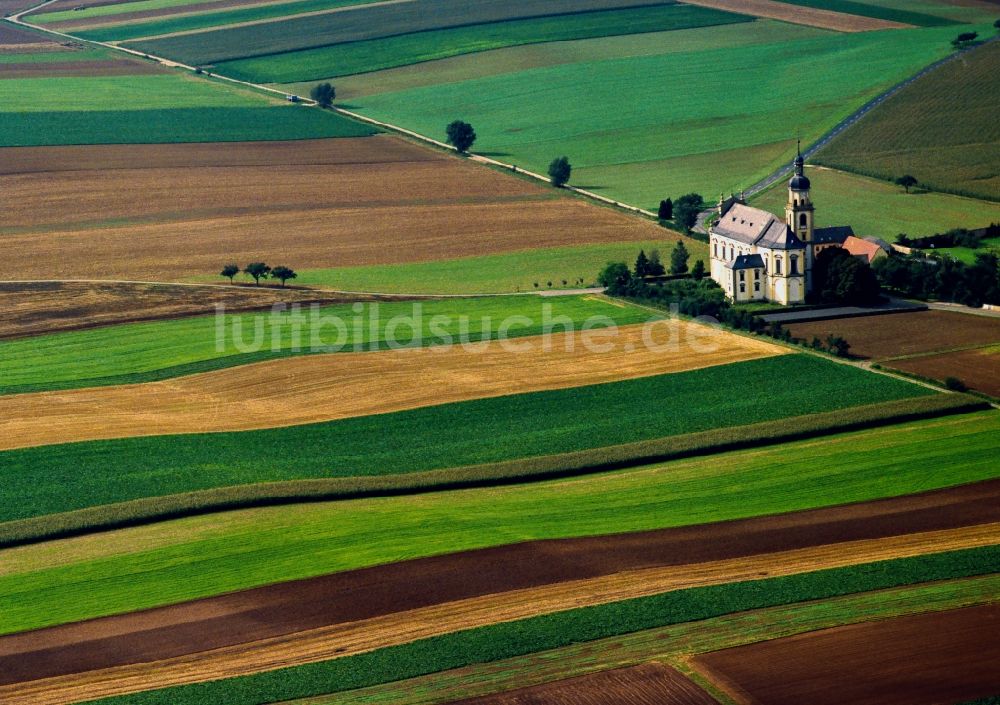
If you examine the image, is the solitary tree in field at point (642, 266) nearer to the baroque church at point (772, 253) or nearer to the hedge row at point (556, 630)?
the baroque church at point (772, 253)

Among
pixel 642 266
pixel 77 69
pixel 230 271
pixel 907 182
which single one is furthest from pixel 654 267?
pixel 77 69

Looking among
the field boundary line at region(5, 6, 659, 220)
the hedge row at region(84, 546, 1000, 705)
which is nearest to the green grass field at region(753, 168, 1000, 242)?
the field boundary line at region(5, 6, 659, 220)

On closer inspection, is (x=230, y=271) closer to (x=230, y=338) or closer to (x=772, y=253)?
(x=230, y=338)

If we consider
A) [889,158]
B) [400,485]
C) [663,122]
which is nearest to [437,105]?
[663,122]

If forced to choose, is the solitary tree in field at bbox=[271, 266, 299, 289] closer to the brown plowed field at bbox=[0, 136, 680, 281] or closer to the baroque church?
the brown plowed field at bbox=[0, 136, 680, 281]

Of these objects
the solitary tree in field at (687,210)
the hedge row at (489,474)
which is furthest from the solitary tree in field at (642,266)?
the hedge row at (489,474)

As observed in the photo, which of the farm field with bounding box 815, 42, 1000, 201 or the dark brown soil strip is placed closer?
the farm field with bounding box 815, 42, 1000, 201
